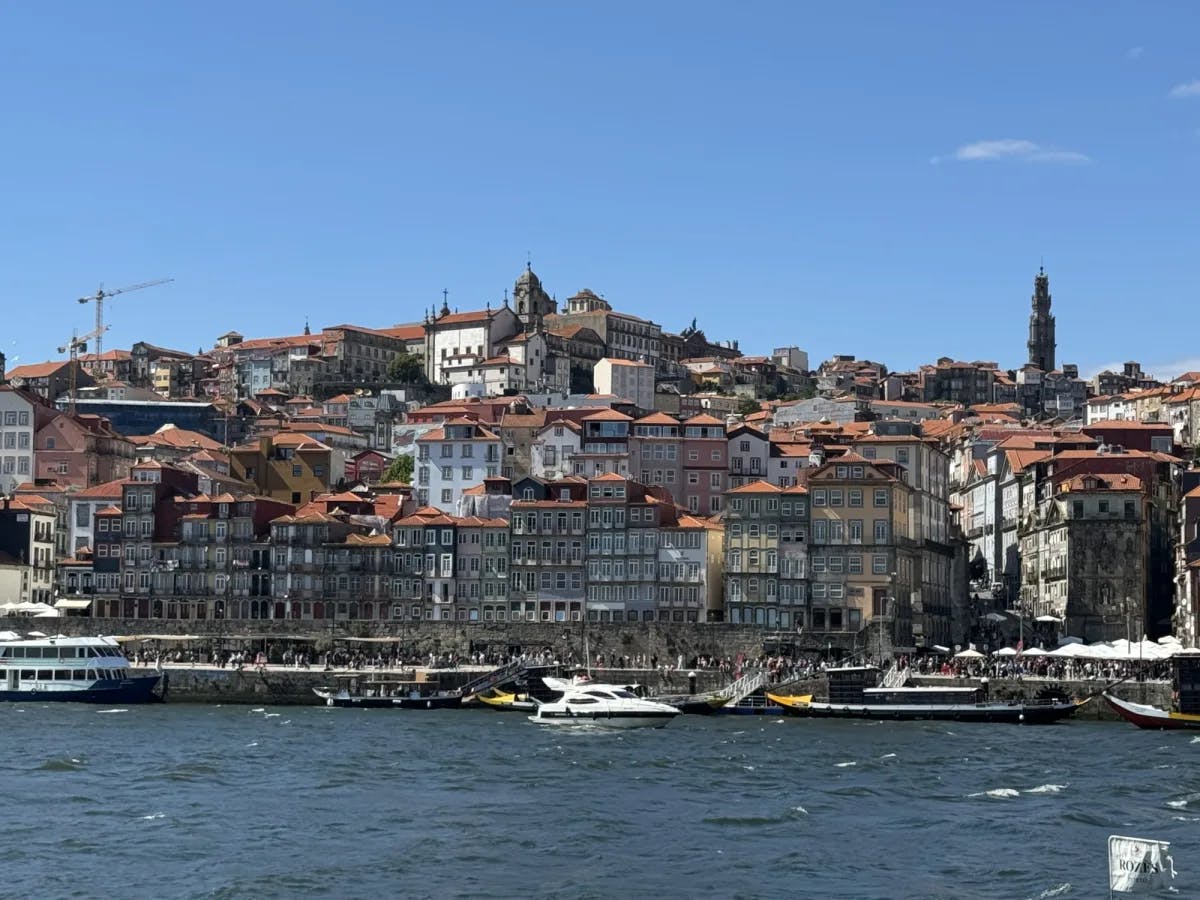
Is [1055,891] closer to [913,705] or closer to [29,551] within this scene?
[913,705]

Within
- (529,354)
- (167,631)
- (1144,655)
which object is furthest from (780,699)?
(529,354)

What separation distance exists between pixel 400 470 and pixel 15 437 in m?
25.7

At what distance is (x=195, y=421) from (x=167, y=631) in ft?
191

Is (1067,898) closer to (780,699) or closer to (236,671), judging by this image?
(780,699)

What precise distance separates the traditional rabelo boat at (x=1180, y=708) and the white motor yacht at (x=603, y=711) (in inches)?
693

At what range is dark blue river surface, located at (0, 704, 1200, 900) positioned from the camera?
1670 inches

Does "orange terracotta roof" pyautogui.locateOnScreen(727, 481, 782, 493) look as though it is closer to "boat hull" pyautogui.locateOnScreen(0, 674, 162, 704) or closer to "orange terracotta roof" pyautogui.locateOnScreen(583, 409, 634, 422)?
"orange terracotta roof" pyautogui.locateOnScreen(583, 409, 634, 422)

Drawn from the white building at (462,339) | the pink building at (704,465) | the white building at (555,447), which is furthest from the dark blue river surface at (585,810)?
the white building at (462,339)

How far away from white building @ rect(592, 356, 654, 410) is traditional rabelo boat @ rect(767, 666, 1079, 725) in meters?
83.1

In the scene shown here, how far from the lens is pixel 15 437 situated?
453ft

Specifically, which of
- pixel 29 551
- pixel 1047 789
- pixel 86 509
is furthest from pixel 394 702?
pixel 1047 789

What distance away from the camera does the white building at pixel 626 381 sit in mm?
170000

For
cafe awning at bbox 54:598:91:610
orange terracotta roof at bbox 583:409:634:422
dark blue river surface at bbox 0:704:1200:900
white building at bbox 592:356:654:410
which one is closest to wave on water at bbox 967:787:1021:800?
dark blue river surface at bbox 0:704:1200:900

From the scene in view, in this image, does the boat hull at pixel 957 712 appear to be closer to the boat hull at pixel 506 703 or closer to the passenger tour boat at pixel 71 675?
the boat hull at pixel 506 703
